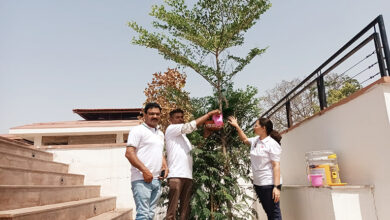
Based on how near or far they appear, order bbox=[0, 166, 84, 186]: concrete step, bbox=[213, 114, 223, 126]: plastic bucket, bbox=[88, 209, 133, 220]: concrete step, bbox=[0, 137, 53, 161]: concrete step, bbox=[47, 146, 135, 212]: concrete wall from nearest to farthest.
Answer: bbox=[213, 114, 223, 126]: plastic bucket, bbox=[0, 166, 84, 186]: concrete step, bbox=[88, 209, 133, 220]: concrete step, bbox=[0, 137, 53, 161]: concrete step, bbox=[47, 146, 135, 212]: concrete wall

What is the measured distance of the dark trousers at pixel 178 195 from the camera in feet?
9.59

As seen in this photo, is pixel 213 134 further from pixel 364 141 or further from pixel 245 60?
pixel 364 141

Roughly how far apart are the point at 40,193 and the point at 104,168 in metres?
2.63

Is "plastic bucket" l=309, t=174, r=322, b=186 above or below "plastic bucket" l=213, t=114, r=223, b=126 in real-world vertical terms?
Answer: below

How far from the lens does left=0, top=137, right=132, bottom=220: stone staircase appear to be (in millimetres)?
2928

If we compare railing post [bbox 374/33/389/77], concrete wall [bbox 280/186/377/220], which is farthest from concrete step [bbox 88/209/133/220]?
railing post [bbox 374/33/389/77]

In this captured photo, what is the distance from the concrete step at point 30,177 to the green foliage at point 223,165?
8.76 feet

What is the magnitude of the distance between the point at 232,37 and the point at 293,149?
100 inches

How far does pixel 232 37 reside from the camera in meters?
4.23

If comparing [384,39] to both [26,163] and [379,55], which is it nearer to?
[379,55]

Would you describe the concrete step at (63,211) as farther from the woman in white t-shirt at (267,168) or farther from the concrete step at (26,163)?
the woman in white t-shirt at (267,168)

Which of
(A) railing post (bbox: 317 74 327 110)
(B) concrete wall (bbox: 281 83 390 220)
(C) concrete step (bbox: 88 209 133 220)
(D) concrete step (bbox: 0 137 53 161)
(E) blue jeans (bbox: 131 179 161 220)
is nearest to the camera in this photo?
(B) concrete wall (bbox: 281 83 390 220)

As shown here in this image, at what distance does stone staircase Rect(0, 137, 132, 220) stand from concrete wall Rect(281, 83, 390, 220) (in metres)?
3.40

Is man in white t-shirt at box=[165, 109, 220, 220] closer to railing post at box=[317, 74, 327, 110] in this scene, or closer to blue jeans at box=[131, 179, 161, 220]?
blue jeans at box=[131, 179, 161, 220]
